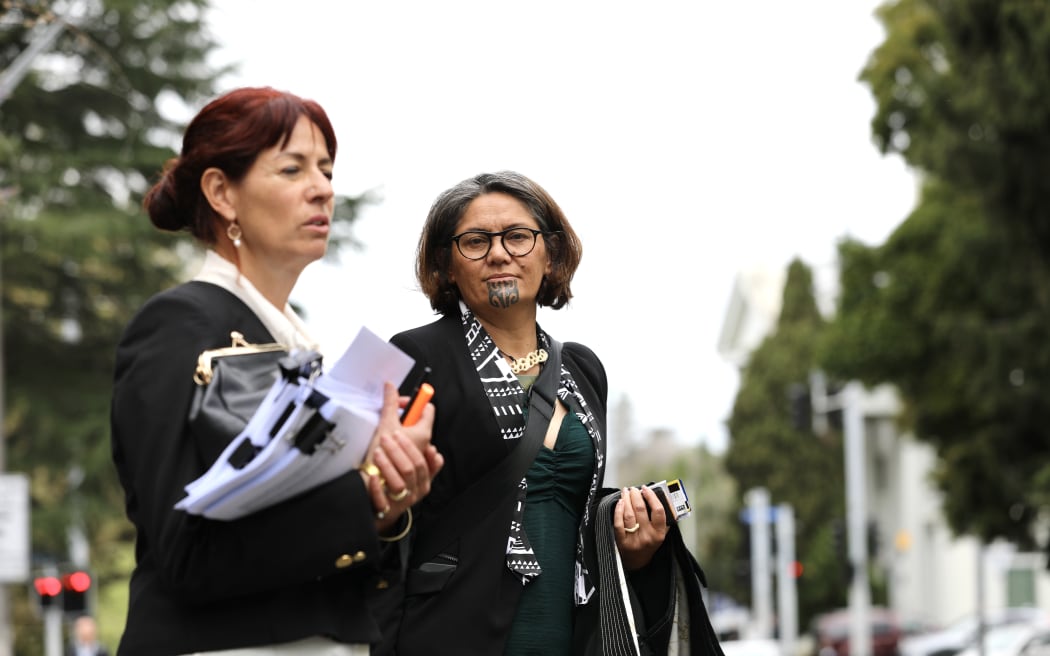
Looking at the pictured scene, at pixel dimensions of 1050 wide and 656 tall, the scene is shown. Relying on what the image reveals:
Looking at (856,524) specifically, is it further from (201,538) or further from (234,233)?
(201,538)

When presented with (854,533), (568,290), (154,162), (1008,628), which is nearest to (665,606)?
(568,290)

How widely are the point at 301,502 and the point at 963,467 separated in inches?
1101

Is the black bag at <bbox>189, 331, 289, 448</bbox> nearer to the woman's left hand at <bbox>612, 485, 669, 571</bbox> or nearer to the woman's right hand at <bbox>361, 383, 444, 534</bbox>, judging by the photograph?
the woman's right hand at <bbox>361, 383, 444, 534</bbox>

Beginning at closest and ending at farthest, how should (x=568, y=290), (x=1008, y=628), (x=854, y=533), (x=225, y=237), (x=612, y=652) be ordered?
(x=225, y=237) → (x=612, y=652) → (x=568, y=290) → (x=1008, y=628) → (x=854, y=533)

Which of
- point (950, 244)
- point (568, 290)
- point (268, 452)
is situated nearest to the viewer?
point (268, 452)

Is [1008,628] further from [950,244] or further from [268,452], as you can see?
[268,452]

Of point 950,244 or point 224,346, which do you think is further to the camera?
point 950,244

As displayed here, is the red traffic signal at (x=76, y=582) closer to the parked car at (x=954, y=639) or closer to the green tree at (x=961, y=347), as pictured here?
the green tree at (x=961, y=347)

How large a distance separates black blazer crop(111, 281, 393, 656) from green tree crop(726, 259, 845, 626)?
64.3 m

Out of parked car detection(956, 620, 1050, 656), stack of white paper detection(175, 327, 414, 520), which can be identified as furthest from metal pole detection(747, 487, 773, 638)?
stack of white paper detection(175, 327, 414, 520)

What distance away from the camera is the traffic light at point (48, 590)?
25375 mm

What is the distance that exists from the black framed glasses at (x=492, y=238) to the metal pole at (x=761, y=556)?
194ft

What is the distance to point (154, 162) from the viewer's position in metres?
20.2

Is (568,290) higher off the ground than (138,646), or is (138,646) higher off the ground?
(568,290)
